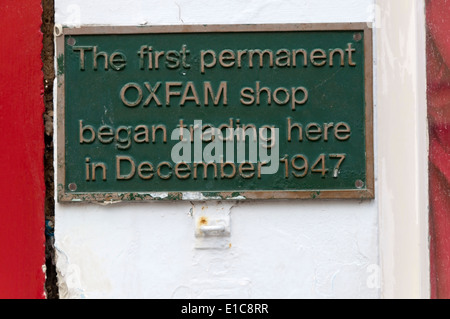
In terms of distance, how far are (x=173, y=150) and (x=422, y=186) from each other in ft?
3.42

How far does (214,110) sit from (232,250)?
598mm

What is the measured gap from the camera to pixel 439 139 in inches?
103

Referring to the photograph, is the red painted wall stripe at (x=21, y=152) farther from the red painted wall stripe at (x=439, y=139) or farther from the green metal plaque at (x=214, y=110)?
the red painted wall stripe at (x=439, y=139)

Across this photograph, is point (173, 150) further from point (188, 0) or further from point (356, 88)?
point (356, 88)

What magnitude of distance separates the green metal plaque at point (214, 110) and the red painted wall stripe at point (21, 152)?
11 cm

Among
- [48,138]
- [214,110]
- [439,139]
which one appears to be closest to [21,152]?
[48,138]

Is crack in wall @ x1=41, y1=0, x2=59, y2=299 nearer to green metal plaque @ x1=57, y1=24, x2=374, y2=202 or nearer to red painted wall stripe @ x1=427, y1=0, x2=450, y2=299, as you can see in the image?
green metal plaque @ x1=57, y1=24, x2=374, y2=202

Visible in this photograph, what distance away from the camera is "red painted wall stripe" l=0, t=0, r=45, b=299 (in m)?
2.59

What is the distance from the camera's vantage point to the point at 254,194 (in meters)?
2.58

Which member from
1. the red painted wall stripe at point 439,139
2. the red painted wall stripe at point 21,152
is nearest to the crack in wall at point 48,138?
the red painted wall stripe at point 21,152

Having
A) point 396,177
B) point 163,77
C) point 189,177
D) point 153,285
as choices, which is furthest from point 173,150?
point 396,177

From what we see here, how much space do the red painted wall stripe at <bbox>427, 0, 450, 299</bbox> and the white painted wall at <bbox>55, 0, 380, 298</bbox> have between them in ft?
0.82

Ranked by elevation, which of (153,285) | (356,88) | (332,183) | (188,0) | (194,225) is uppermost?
(188,0)

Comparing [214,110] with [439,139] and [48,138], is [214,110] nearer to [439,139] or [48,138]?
[48,138]
